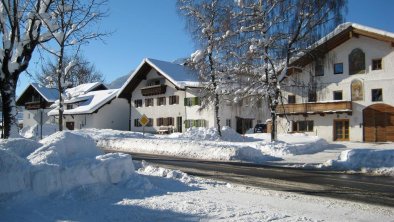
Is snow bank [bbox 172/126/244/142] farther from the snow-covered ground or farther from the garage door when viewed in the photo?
the snow-covered ground

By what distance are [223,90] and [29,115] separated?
176 feet

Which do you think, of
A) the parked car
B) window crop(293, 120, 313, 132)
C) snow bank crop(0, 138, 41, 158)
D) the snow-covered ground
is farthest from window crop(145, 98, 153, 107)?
snow bank crop(0, 138, 41, 158)

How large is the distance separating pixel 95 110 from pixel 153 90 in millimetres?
9746

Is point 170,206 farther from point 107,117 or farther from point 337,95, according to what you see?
point 107,117

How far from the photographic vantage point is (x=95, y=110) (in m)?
57.7

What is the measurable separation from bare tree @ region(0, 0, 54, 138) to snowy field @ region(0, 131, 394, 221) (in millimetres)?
7763

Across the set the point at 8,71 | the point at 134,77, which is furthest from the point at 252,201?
the point at 134,77

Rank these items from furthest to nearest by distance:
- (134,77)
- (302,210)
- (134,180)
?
1. (134,77)
2. (134,180)
3. (302,210)

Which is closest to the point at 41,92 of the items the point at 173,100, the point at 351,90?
the point at 173,100

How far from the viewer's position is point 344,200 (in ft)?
33.5

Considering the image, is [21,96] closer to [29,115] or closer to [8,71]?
[29,115]

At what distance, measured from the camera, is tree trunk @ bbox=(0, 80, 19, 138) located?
694 inches

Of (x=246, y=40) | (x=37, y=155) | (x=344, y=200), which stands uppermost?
(x=246, y=40)

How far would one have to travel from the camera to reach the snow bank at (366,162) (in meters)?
17.9
